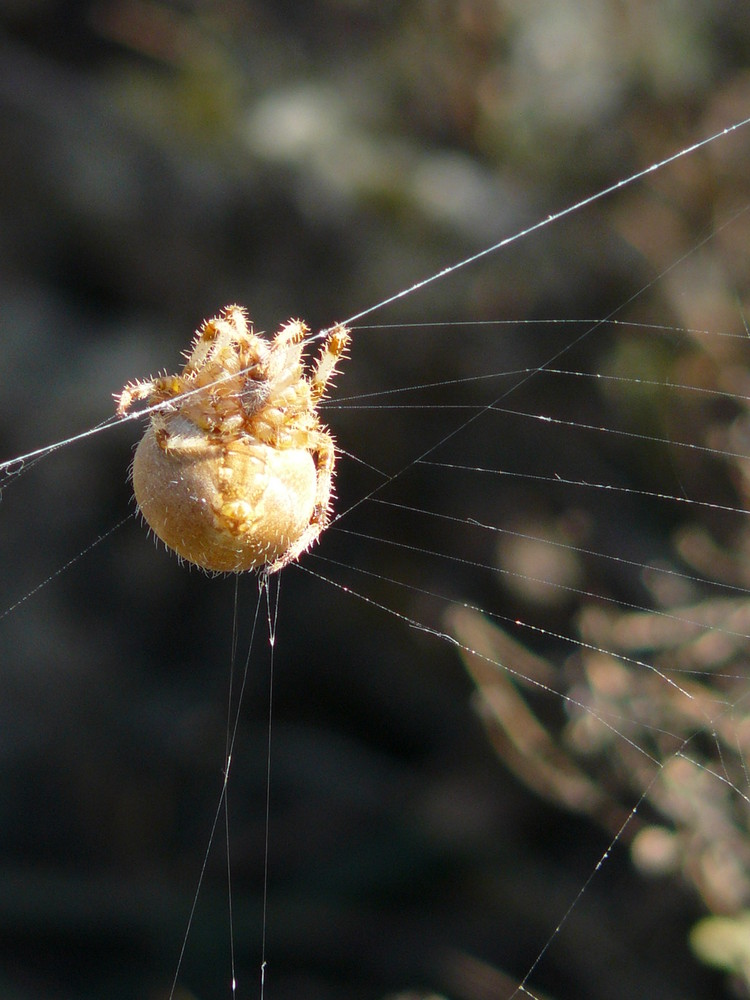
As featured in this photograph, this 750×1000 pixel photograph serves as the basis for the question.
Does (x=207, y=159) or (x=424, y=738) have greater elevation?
(x=207, y=159)

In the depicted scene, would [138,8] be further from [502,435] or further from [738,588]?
[738,588]

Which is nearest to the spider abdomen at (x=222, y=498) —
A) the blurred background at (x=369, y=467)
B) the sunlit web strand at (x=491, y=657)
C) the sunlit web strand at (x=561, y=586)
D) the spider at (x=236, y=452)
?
the spider at (x=236, y=452)

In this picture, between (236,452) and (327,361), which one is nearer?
(236,452)

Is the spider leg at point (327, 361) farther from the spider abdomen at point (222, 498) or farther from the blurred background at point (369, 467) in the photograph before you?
the blurred background at point (369, 467)

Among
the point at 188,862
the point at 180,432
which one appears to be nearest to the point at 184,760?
the point at 188,862

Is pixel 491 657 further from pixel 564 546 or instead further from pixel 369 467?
pixel 369 467

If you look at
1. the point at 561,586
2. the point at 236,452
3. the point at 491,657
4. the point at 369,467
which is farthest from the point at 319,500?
the point at 369,467
